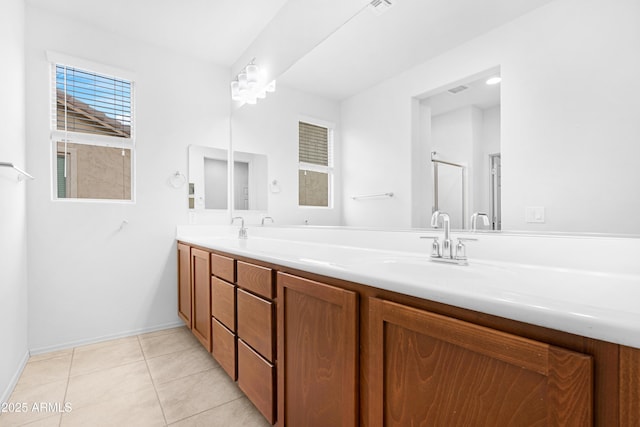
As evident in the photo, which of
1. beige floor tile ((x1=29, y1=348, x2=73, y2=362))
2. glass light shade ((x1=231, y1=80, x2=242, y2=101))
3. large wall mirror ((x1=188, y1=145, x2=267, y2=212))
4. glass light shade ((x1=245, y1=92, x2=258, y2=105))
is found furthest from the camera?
glass light shade ((x1=231, y1=80, x2=242, y2=101))

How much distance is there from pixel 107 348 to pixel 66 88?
203 centimetres

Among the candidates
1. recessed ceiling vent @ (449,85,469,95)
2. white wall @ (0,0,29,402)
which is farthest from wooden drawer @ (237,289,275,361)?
white wall @ (0,0,29,402)

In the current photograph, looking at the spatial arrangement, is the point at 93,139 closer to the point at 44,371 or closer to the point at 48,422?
the point at 44,371

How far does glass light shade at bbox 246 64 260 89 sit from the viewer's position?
262 cm

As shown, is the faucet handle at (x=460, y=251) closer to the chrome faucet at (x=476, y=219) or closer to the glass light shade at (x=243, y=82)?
the chrome faucet at (x=476, y=219)

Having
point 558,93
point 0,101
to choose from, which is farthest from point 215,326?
point 558,93

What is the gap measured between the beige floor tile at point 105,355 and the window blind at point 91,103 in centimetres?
169

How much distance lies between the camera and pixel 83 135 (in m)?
2.43

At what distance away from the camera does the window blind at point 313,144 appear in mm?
1904

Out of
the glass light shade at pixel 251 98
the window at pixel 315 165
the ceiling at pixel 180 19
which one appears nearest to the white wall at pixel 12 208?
the ceiling at pixel 180 19

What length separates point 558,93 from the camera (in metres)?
1.02

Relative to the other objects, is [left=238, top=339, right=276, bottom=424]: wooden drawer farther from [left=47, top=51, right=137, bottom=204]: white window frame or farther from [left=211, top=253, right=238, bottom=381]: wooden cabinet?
[left=47, top=51, right=137, bottom=204]: white window frame

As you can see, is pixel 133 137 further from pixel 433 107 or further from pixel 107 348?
pixel 433 107

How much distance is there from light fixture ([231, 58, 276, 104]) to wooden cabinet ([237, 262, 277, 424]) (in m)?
1.54
